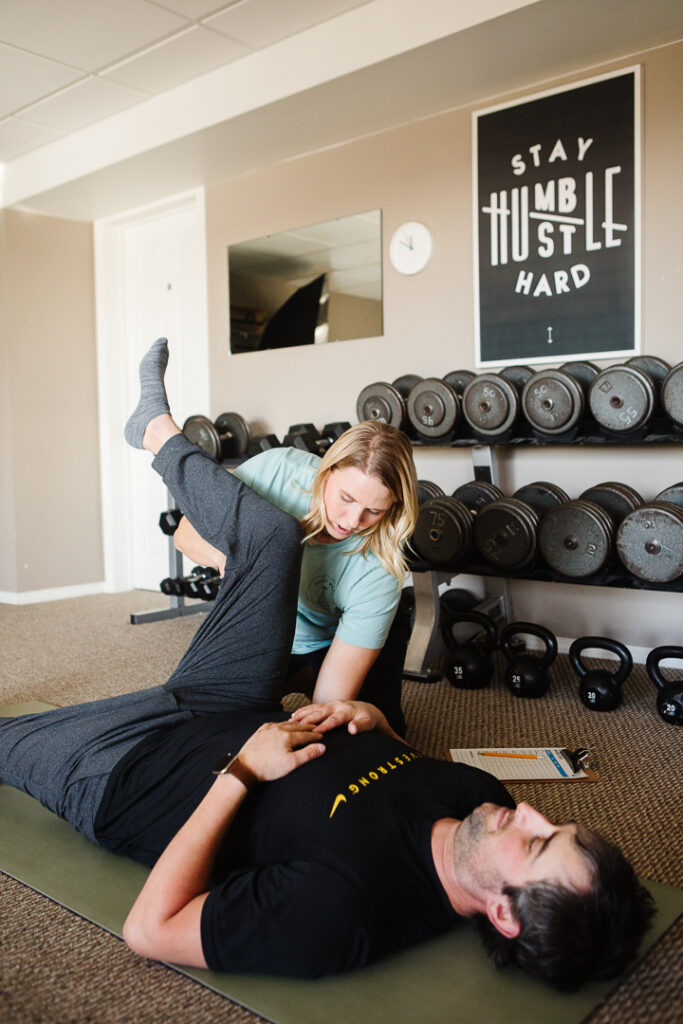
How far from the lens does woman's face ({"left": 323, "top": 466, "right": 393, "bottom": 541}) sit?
166cm

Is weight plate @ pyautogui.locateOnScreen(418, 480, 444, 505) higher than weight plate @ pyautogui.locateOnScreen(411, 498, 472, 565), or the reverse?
weight plate @ pyautogui.locateOnScreen(418, 480, 444, 505)

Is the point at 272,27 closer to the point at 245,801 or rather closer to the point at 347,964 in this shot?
the point at 245,801

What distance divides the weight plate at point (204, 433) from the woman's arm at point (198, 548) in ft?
6.28

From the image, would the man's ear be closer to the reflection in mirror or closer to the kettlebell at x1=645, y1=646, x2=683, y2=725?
the kettlebell at x1=645, y1=646, x2=683, y2=725

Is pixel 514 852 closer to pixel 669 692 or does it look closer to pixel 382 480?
pixel 382 480

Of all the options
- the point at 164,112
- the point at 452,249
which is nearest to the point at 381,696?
the point at 452,249

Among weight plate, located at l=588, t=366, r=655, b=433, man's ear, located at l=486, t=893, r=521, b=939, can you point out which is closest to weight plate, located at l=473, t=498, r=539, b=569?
weight plate, located at l=588, t=366, r=655, b=433

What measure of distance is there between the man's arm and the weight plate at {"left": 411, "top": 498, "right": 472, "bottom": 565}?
173 centimetres

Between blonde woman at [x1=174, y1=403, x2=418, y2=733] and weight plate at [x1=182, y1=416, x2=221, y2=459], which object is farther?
weight plate at [x1=182, y1=416, x2=221, y2=459]

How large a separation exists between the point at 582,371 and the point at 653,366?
0.96 ft

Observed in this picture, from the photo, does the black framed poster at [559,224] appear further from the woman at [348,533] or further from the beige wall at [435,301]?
the woman at [348,533]

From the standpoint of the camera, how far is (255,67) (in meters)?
3.49

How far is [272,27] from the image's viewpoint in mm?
3264

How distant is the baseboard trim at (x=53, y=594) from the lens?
16.1 ft
